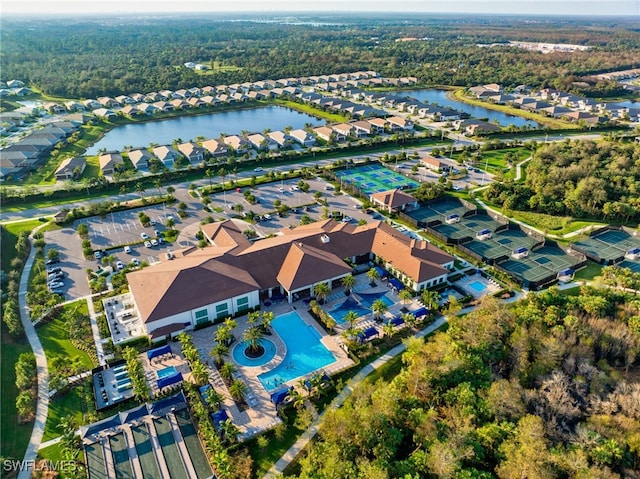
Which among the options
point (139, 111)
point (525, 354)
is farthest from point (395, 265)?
point (139, 111)

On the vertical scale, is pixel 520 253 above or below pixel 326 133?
below

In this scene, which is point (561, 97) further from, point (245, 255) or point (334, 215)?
point (245, 255)

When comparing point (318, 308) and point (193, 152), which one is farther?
point (193, 152)

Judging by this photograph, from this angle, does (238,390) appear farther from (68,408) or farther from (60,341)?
(60,341)

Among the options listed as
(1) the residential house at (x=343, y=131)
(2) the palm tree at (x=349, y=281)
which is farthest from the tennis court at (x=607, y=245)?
(1) the residential house at (x=343, y=131)

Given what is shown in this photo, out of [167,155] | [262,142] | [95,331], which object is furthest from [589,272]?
[167,155]

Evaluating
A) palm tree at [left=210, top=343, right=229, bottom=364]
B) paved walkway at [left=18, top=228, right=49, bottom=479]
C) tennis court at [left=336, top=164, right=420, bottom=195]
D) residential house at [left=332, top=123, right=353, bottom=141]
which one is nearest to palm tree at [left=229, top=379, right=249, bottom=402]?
palm tree at [left=210, top=343, right=229, bottom=364]
